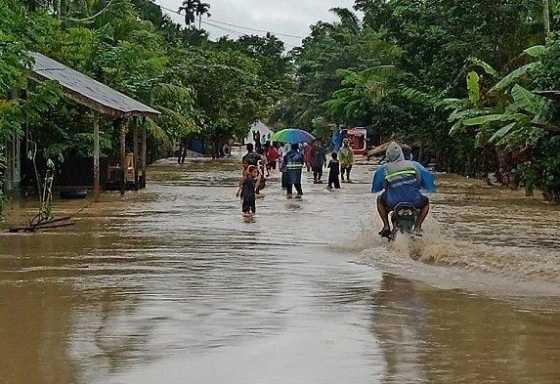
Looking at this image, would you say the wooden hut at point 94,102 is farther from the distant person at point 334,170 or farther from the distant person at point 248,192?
the distant person at point 334,170

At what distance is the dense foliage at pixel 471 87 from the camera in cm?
2202

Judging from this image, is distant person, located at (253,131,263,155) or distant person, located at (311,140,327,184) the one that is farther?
distant person, located at (253,131,263,155)

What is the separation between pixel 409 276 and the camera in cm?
1182

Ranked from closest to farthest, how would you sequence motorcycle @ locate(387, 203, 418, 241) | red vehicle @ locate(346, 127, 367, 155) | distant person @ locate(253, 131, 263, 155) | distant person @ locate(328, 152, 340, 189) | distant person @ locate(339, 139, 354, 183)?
1. motorcycle @ locate(387, 203, 418, 241)
2. distant person @ locate(328, 152, 340, 189)
3. distant person @ locate(339, 139, 354, 183)
4. distant person @ locate(253, 131, 263, 155)
5. red vehicle @ locate(346, 127, 367, 155)

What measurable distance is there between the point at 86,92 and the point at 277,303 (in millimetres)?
12972

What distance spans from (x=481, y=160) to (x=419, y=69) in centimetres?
499

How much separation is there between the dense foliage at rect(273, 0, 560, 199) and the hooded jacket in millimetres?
5690

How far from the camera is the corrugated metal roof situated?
68.6ft

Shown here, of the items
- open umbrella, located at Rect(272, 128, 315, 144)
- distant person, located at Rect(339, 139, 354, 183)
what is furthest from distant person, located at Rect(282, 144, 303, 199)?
distant person, located at Rect(339, 139, 354, 183)

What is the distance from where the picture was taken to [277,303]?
973 cm

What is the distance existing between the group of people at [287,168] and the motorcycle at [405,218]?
673 cm

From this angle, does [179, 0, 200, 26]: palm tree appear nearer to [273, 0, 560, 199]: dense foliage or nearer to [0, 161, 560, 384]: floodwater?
[273, 0, 560, 199]: dense foliage

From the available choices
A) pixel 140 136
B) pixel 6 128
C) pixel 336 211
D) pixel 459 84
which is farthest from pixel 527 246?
pixel 140 136

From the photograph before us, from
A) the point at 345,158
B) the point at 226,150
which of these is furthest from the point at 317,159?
the point at 226,150
